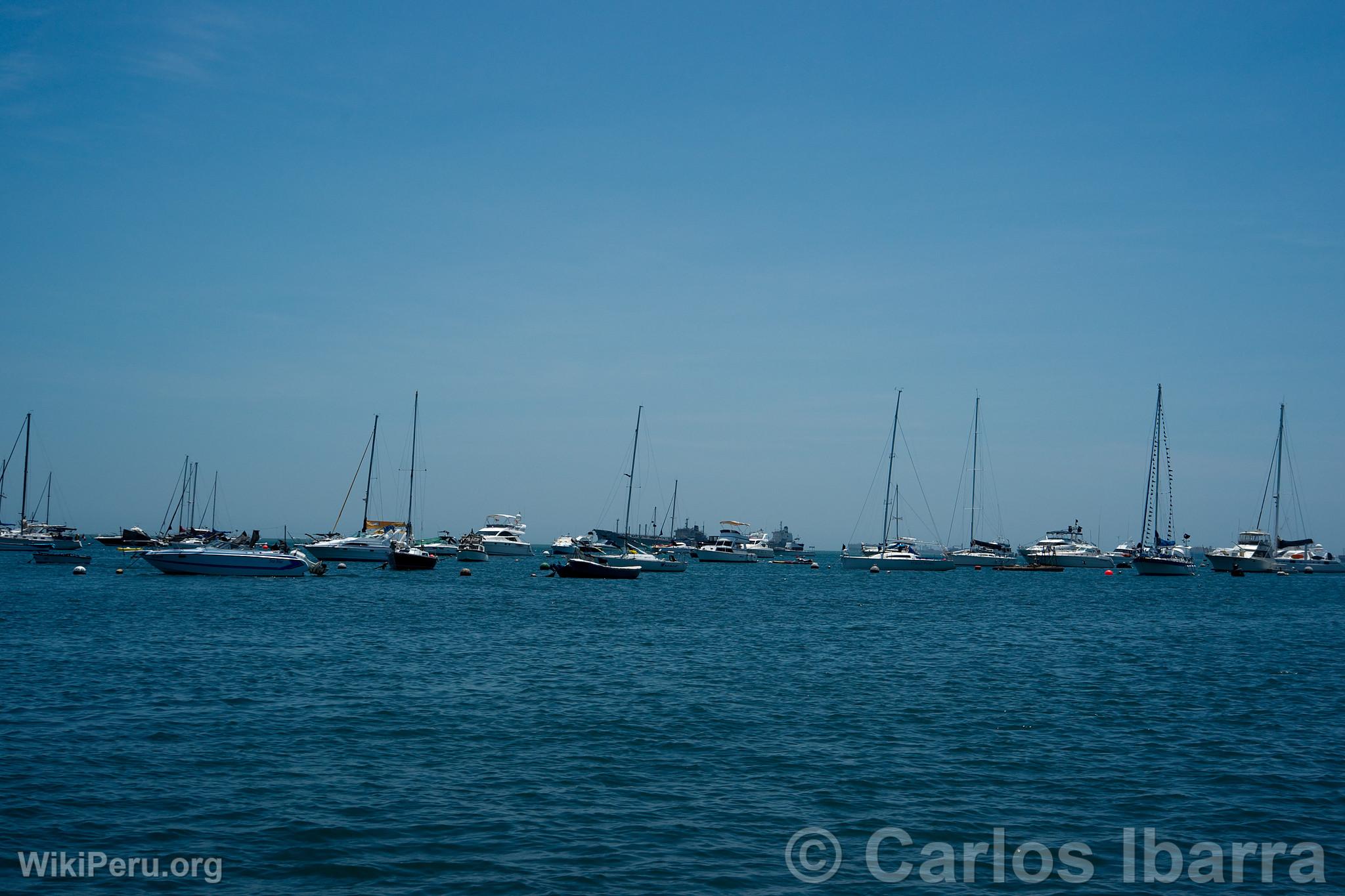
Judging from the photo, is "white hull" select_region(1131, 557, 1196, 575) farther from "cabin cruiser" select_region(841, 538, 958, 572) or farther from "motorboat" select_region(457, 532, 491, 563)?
"motorboat" select_region(457, 532, 491, 563)

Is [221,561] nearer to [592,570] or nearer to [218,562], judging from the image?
[218,562]

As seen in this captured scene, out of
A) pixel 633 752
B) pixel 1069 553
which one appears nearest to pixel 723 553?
pixel 1069 553

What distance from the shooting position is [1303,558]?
131000 mm

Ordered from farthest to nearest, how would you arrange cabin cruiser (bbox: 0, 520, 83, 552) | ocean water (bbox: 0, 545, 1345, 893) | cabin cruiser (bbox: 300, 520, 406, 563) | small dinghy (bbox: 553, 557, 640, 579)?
cabin cruiser (bbox: 0, 520, 83, 552) < cabin cruiser (bbox: 300, 520, 406, 563) < small dinghy (bbox: 553, 557, 640, 579) < ocean water (bbox: 0, 545, 1345, 893)

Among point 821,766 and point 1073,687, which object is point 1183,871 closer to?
point 821,766

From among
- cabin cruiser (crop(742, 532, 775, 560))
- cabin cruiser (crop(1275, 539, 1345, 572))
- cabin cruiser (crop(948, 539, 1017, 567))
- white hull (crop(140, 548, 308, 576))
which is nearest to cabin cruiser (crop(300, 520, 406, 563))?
white hull (crop(140, 548, 308, 576))

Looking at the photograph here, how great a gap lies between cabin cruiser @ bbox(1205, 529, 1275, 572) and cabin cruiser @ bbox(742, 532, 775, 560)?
64.4 metres

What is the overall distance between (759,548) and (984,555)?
38.3 meters

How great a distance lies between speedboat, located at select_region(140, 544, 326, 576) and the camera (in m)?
71.9

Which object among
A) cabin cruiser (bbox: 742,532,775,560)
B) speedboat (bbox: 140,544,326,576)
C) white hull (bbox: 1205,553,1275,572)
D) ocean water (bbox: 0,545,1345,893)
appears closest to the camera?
ocean water (bbox: 0,545,1345,893)

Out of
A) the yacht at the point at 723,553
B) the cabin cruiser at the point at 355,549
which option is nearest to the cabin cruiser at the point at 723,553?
the yacht at the point at 723,553

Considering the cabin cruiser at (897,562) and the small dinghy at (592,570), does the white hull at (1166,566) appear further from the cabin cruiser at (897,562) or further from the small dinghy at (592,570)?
the small dinghy at (592,570)

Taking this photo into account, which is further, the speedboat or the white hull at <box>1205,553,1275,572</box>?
the white hull at <box>1205,553,1275,572</box>

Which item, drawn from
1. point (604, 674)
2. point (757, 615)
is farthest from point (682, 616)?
point (604, 674)
